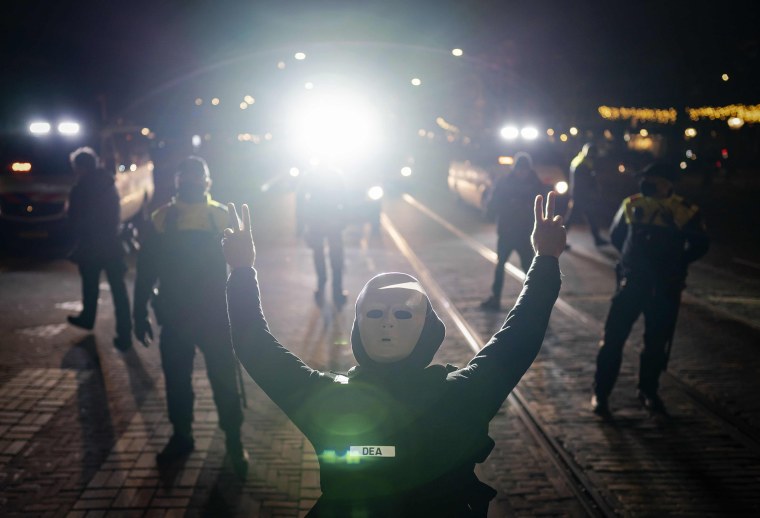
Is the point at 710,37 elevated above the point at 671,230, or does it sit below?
above

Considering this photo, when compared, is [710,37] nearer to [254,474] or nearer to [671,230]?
[671,230]

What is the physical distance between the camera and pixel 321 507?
220 centimetres

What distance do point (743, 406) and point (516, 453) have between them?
2.13 m

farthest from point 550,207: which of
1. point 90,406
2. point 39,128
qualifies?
point 39,128

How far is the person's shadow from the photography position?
5320 millimetres

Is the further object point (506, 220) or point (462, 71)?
point (462, 71)

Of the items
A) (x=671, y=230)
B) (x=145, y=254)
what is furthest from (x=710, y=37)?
(x=145, y=254)

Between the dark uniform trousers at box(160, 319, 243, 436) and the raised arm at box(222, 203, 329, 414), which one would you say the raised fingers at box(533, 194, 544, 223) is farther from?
the dark uniform trousers at box(160, 319, 243, 436)

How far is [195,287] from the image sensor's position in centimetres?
511

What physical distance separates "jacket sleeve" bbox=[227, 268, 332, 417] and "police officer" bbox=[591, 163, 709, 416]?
166 inches

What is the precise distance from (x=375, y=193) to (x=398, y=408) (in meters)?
15.3

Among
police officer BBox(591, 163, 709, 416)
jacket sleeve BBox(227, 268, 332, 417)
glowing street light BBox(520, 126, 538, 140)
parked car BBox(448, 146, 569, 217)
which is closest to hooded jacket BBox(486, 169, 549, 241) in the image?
police officer BBox(591, 163, 709, 416)

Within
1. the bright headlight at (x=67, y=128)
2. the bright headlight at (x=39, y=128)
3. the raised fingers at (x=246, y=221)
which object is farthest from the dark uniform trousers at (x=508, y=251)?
the bright headlight at (x=39, y=128)

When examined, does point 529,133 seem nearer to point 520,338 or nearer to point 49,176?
point 49,176
